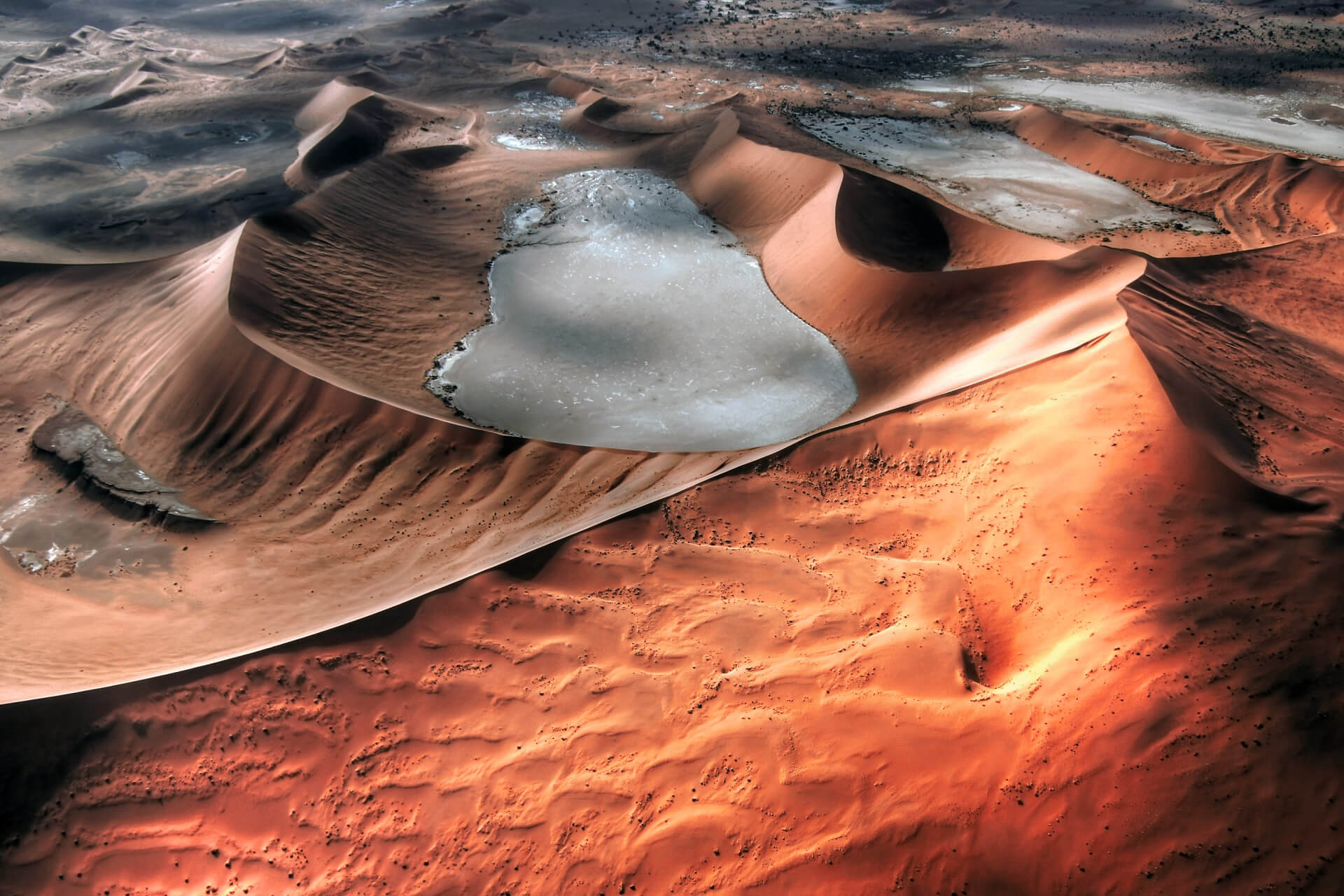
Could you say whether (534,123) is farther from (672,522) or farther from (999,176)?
(672,522)

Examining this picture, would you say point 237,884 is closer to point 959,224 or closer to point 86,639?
point 86,639

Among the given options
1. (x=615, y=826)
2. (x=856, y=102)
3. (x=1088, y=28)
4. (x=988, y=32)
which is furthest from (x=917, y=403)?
(x=1088, y=28)

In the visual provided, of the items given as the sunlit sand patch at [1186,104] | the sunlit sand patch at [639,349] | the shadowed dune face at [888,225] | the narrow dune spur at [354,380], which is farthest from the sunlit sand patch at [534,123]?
the sunlit sand patch at [1186,104]

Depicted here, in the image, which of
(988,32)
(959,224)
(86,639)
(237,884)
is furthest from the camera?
(988,32)

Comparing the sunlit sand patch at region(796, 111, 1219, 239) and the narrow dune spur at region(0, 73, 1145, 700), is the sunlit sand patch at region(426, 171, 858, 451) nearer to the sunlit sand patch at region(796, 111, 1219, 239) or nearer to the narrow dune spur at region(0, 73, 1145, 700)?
the narrow dune spur at region(0, 73, 1145, 700)

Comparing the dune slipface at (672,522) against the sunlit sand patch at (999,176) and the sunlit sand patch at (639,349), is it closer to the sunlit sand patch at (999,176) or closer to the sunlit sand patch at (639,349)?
the sunlit sand patch at (639,349)

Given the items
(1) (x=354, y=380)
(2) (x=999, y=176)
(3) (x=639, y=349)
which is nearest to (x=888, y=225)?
(2) (x=999, y=176)

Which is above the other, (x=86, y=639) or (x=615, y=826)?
(x=615, y=826)
